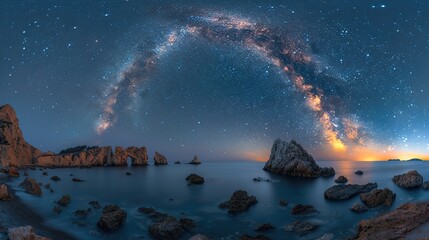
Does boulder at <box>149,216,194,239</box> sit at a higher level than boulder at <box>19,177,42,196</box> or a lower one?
lower

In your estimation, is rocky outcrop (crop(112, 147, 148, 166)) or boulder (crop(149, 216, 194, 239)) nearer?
boulder (crop(149, 216, 194, 239))

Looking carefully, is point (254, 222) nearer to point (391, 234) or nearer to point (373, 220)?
point (373, 220)

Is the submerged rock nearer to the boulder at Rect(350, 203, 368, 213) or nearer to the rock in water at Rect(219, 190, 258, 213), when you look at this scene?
the rock in water at Rect(219, 190, 258, 213)

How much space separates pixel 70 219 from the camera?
85.4 ft

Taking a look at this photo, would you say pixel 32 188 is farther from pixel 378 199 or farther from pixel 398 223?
pixel 378 199

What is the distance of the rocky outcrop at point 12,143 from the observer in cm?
9312

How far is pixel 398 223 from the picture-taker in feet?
50.7

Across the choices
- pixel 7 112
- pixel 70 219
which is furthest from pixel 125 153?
pixel 70 219

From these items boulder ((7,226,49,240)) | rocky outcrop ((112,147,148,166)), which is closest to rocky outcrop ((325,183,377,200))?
boulder ((7,226,49,240))

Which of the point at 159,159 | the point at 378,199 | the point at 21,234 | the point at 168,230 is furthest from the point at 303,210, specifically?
the point at 159,159

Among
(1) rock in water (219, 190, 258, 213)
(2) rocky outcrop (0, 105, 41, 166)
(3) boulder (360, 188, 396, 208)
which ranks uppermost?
(2) rocky outcrop (0, 105, 41, 166)

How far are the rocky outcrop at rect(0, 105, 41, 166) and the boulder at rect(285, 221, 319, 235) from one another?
97567 millimetres

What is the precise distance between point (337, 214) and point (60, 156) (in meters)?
143

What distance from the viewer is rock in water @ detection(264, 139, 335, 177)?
7628 centimetres
